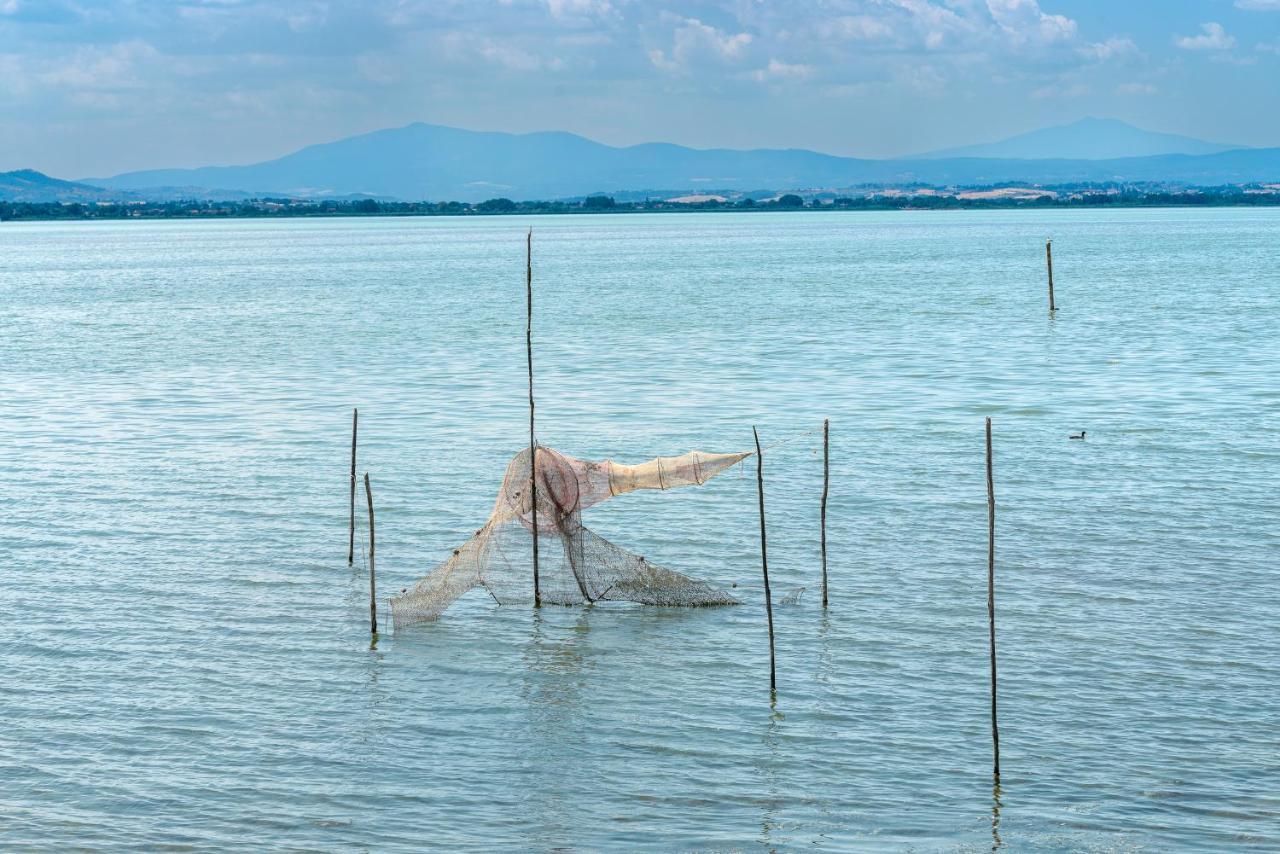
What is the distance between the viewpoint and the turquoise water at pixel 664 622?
517 inches

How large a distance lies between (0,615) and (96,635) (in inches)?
72.5

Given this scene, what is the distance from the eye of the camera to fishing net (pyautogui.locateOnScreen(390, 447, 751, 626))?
1808 cm

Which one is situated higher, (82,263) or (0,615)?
(82,263)

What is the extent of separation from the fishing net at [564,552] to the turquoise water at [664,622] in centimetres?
34

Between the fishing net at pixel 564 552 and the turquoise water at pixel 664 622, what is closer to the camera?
the turquoise water at pixel 664 622

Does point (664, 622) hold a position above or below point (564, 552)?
below

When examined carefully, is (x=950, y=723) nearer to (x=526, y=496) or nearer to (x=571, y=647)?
(x=571, y=647)

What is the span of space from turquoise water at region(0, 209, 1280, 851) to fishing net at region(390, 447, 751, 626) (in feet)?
1.11

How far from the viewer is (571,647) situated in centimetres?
1773

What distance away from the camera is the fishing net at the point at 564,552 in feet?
59.3

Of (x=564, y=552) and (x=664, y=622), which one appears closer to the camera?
(x=664, y=622)

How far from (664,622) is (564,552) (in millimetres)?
1682

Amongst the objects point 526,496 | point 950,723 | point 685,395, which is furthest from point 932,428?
point 950,723

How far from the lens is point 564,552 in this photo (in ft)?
63.0
